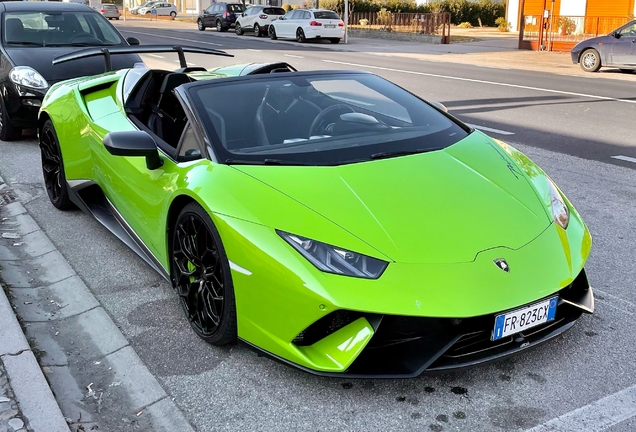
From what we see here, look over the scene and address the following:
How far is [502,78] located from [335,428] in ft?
48.0

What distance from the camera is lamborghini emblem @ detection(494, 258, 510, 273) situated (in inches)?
113

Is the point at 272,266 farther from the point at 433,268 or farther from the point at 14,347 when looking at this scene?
the point at 14,347

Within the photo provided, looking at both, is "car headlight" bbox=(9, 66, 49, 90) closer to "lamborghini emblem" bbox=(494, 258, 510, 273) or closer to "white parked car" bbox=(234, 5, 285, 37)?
"lamborghini emblem" bbox=(494, 258, 510, 273)

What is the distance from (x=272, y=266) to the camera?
2836 mm

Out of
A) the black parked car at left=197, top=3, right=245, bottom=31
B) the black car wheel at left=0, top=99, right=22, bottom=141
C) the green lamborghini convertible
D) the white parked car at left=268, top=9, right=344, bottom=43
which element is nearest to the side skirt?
the green lamborghini convertible

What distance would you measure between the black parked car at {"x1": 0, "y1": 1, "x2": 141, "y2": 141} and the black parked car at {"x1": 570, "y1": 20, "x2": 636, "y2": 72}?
12.8 m

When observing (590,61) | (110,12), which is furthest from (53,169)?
(110,12)

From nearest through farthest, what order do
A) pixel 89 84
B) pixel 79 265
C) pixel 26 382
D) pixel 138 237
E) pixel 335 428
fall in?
pixel 335 428, pixel 26 382, pixel 138 237, pixel 79 265, pixel 89 84

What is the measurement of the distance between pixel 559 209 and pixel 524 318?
0.82 meters

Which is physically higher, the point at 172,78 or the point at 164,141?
the point at 172,78

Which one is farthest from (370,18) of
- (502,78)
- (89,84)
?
(89,84)

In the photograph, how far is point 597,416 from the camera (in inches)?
107

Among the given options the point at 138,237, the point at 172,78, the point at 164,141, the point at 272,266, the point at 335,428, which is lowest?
the point at 335,428

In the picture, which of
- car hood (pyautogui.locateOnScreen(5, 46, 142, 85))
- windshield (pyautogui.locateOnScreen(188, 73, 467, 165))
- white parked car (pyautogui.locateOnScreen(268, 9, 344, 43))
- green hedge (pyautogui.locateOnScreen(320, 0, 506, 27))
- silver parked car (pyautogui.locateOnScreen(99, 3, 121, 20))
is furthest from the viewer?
silver parked car (pyautogui.locateOnScreen(99, 3, 121, 20))
